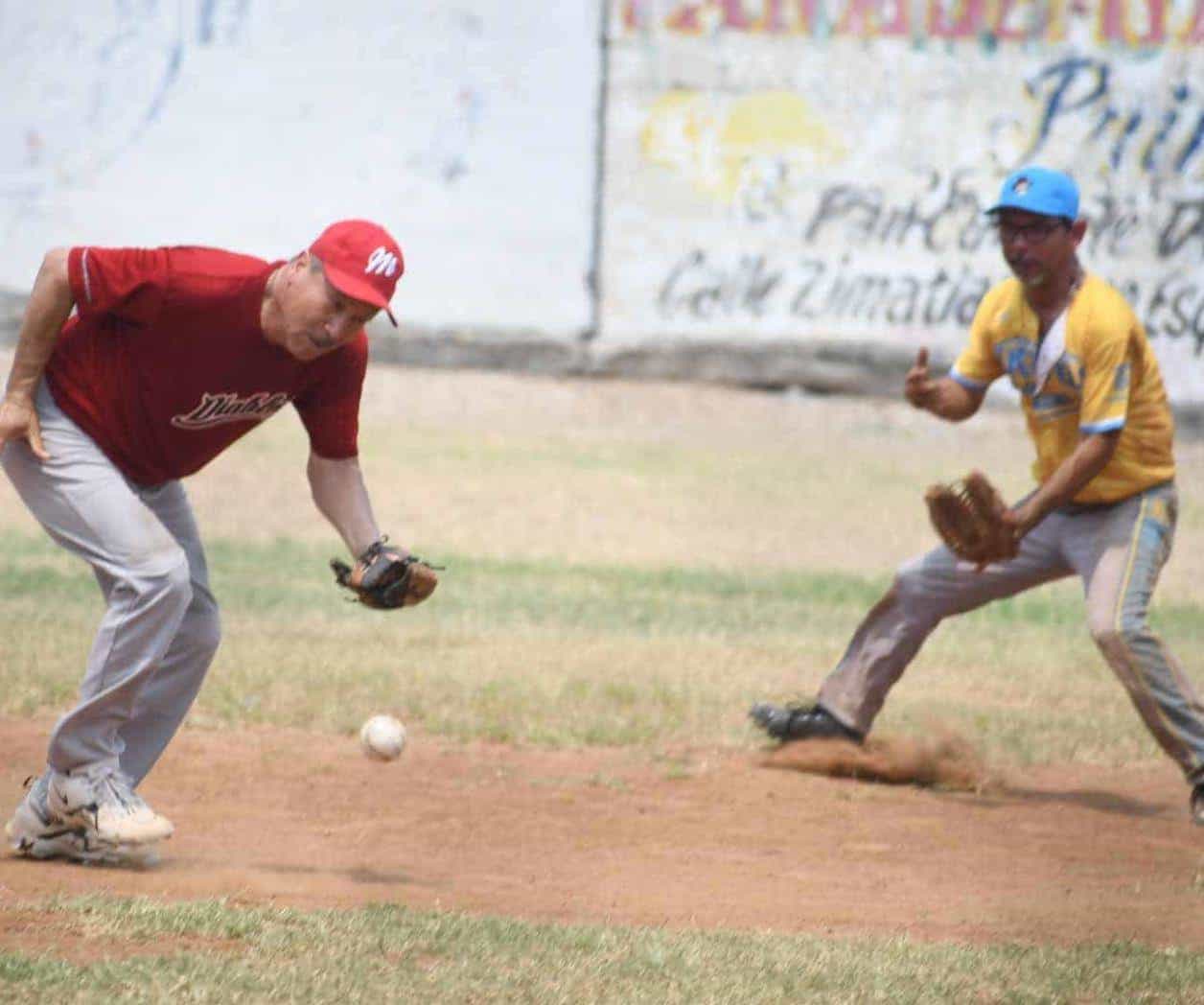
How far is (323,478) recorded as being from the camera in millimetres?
6473

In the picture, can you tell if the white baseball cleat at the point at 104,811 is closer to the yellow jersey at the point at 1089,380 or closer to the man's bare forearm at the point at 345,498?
the man's bare forearm at the point at 345,498

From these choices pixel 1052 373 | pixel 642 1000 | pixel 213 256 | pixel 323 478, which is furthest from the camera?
pixel 1052 373

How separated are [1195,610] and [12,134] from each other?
39.3ft

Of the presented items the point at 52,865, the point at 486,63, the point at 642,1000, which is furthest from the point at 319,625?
the point at 486,63

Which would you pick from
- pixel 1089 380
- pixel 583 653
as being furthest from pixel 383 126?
pixel 1089 380

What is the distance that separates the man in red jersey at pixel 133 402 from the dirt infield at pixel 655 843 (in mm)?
316

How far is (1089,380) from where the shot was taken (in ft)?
24.7

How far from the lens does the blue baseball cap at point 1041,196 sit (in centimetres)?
757

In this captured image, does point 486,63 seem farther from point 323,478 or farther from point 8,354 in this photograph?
point 323,478

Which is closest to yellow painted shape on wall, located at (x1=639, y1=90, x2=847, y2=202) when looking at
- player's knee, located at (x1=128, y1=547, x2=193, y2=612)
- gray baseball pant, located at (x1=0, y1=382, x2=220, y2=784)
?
gray baseball pant, located at (x1=0, y1=382, x2=220, y2=784)

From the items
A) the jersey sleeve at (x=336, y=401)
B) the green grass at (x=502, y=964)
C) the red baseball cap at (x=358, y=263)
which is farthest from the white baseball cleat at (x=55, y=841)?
the red baseball cap at (x=358, y=263)

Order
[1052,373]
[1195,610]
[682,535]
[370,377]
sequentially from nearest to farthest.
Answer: [1052,373], [1195,610], [682,535], [370,377]

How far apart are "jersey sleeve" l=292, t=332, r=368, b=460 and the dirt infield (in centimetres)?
128

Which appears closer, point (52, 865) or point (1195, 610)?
point (52, 865)
